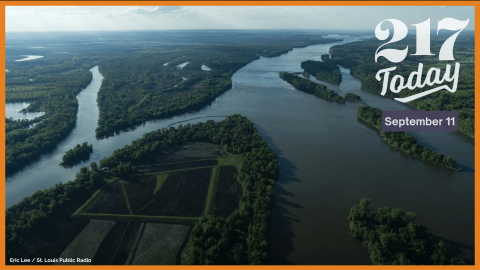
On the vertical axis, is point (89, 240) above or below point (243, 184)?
below

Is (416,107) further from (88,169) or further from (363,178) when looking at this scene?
(88,169)

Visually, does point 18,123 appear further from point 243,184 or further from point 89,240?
point 243,184

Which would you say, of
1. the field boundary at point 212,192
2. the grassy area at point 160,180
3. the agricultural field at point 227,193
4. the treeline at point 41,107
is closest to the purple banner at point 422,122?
the agricultural field at point 227,193

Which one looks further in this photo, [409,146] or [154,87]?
[154,87]

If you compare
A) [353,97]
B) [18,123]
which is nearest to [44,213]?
[18,123]

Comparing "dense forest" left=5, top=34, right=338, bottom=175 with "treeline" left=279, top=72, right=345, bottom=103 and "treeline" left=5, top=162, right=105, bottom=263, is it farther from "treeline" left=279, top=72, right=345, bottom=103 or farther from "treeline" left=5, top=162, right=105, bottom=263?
"treeline" left=279, top=72, right=345, bottom=103

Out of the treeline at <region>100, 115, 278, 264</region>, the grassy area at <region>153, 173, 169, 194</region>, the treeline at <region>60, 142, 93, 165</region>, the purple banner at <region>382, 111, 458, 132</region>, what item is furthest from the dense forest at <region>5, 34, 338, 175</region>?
the purple banner at <region>382, 111, 458, 132</region>

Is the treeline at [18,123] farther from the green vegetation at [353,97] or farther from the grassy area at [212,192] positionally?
the green vegetation at [353,97]

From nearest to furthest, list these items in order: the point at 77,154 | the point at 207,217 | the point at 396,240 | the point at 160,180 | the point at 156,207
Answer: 1. the point at 396,240
2. the point at 207,217
3. the point at 156,207
4. the point at 160,180
5. the point at 77,154
